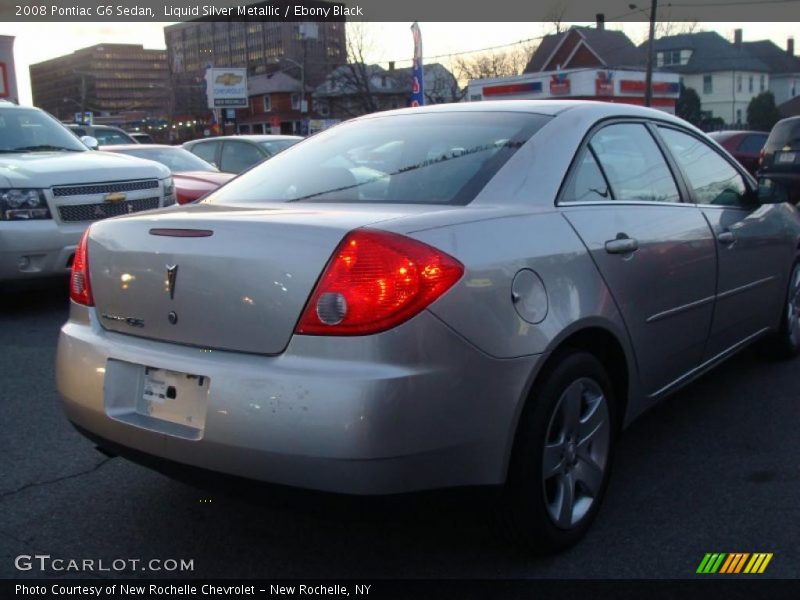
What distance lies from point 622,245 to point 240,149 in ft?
31.5

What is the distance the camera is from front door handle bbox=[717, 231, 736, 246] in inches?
150

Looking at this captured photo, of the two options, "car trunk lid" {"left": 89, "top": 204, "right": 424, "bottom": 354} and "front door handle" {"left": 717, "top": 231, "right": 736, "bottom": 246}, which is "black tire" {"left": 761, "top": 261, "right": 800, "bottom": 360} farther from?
"car trunk lid" {"left": 89, "top": 204, "right": 424, "bottom": 354}

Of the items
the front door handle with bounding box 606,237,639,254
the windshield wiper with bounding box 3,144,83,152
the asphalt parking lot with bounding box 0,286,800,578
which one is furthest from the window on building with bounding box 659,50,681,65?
the front door handle with bounding box 606,237,639,254

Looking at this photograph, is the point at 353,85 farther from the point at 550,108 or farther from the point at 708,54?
the point at 550,108

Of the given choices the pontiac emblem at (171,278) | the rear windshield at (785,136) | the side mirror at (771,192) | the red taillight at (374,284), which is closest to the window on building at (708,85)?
the rear windshield at (785,136)

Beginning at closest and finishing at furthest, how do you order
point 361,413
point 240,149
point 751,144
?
point 361,413 < point 240,149 < point 751,144

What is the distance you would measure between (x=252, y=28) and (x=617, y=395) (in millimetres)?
74706

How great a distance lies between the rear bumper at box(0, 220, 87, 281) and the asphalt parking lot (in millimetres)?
2482

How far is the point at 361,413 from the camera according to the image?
218cm

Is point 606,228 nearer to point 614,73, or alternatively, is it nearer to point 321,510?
point 321,510

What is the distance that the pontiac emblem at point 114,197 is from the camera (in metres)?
6.64

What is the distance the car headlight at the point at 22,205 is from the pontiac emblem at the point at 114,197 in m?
0.50

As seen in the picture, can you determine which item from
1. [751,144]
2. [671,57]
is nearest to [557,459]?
[751,144]

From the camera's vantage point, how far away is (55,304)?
701 cm
